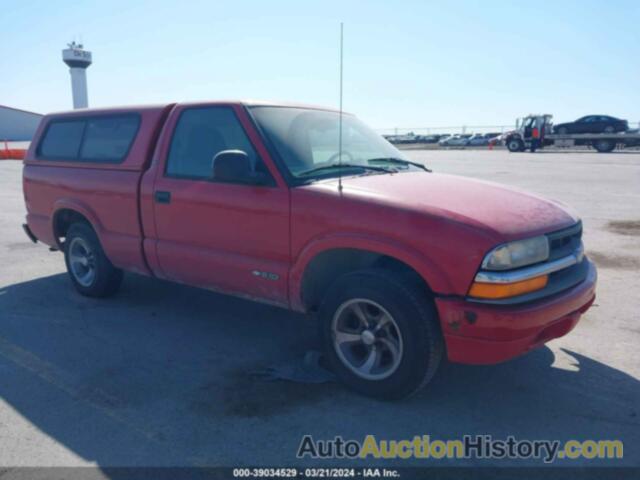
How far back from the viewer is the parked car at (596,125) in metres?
34.4

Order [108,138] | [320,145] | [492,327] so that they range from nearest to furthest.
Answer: [492,327] → [320,145] → [108,138]

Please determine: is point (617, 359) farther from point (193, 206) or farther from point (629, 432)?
point (193, 206)

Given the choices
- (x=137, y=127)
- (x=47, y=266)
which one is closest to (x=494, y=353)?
(x=137, y=127)

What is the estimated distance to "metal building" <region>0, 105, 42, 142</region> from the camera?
61256mm

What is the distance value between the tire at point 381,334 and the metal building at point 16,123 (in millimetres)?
67440

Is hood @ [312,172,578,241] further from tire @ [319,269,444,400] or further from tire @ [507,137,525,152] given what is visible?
tire @ [507,137,525,152]

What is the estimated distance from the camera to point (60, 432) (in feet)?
10.3

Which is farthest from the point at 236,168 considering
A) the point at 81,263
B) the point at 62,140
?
the point at 62,140

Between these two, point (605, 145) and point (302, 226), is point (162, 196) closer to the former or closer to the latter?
point (302, 226)

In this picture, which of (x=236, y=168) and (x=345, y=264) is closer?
(x=236, y=168)

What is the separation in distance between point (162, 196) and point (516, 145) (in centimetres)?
3538

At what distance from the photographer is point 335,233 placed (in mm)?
3496

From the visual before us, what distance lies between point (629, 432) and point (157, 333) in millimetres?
3549

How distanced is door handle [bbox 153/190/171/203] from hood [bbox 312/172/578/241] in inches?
56.7
